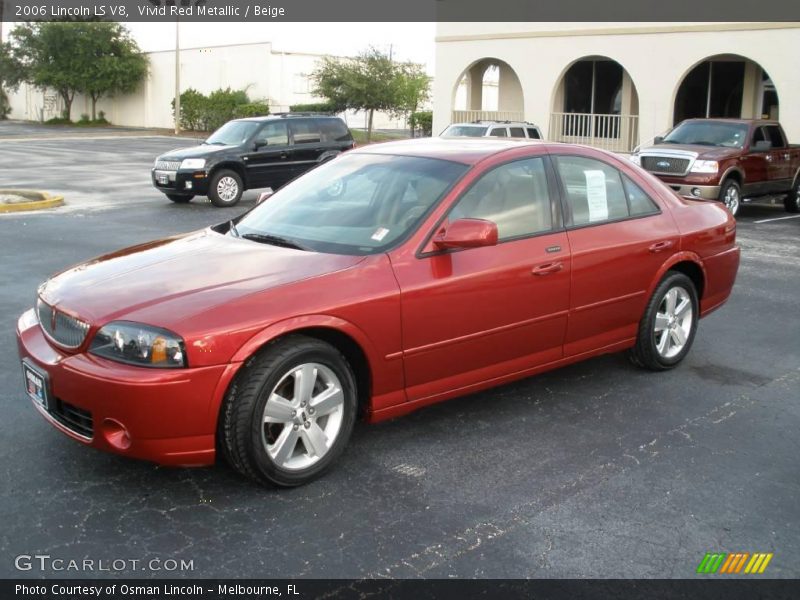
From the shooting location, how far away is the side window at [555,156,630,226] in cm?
596

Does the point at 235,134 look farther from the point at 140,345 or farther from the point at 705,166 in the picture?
the point at 140,345

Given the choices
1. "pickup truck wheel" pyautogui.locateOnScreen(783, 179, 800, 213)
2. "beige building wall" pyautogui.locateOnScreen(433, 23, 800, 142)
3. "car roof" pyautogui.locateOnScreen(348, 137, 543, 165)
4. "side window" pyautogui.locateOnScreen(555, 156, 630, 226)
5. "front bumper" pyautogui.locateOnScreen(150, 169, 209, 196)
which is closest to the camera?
"car roof" pyautogui.locateOnScreen(348, 137, 543, 165)

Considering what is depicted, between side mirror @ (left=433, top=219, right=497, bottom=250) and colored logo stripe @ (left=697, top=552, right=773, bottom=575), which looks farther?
side mirror @ (left=433, top=219, right=497, bottom=250)

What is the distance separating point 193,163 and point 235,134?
4.49 feet

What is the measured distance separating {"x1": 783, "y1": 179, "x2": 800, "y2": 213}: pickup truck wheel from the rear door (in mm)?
12883

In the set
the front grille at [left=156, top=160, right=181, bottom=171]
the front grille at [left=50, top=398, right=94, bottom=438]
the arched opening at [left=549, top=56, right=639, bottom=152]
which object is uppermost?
the arched opening at [left=549, top=56, right=639, bottom=152]

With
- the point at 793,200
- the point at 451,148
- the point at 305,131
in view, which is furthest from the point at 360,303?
the point at 793,200

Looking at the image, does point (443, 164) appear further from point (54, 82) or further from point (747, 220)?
point (54, 82)

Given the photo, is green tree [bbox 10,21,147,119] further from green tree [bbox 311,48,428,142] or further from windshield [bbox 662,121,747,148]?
windshield [bbox 662,121,747,148]

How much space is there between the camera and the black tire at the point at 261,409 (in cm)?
436

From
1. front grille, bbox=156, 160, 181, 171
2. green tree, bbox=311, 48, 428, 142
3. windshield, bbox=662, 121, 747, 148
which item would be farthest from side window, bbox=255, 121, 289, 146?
green tree, bbox=311, 48, 428, 142

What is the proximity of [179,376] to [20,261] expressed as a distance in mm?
7562

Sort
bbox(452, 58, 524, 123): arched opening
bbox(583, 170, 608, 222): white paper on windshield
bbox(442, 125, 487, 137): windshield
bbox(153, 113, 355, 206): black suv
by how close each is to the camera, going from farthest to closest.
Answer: bbox(452, 58, 524, 123): arched opening, bbox(442, 125, 487, 137): windshield, bbox(153, 113, 355, 206): black suv, bbox(583, 170, 608, 222): white paper on windshield
